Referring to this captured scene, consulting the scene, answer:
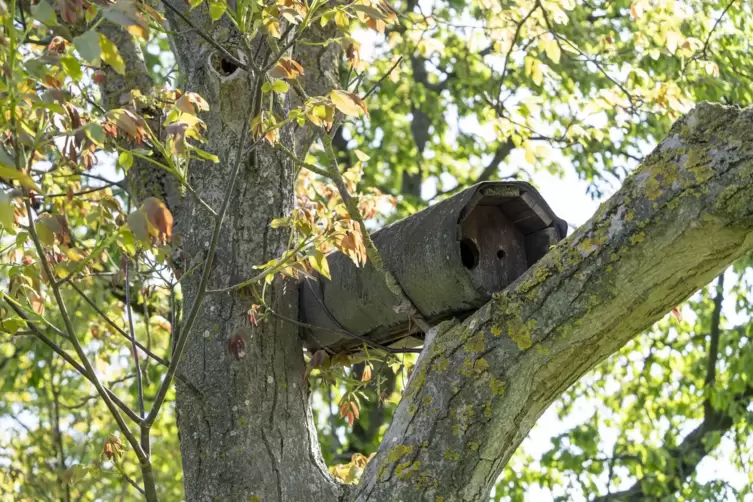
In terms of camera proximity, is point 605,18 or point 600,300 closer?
point 600,300

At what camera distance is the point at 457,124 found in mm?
9148

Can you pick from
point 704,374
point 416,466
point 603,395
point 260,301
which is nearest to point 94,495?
point 603,395

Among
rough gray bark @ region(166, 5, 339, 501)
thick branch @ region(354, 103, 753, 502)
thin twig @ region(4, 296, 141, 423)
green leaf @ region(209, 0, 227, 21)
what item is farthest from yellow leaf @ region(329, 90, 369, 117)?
thin twig @ region(4, 296, 141, 423)

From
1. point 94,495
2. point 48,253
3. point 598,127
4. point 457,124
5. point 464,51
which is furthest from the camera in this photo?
point 457,124

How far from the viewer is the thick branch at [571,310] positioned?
1.95 m

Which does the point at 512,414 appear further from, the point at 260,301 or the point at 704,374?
the point at 704,374

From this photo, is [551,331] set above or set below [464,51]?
below

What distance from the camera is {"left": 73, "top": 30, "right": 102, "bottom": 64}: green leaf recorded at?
5.62 feet

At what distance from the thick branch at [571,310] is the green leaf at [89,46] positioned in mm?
1069

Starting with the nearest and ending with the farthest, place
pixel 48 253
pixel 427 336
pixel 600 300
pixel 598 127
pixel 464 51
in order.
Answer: pixel 600 300 < pixel 427 336 < pixel 48 253 < pixel 598 127 < pixel 464 51

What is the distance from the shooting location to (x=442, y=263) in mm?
2426

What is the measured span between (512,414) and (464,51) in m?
6.51

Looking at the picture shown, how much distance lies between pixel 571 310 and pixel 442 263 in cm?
44

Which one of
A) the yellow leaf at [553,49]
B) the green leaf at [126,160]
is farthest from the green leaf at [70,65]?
the yellow leaf at [553,49]
